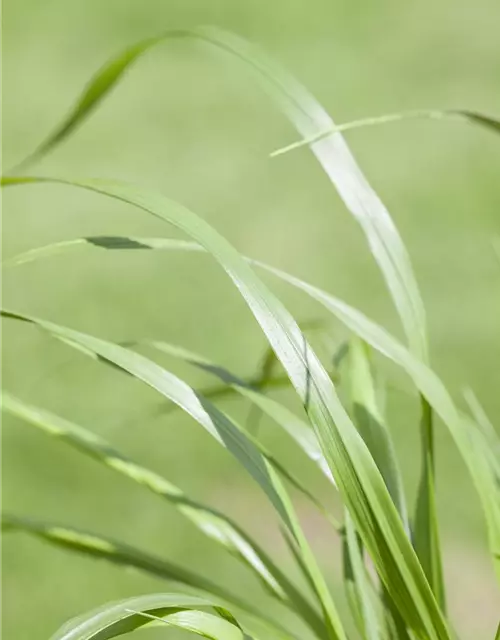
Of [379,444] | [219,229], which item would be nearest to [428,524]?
[379,444]

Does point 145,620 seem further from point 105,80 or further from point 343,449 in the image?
point 105,80

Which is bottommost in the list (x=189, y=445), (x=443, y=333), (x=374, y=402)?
(x=374, y=402)

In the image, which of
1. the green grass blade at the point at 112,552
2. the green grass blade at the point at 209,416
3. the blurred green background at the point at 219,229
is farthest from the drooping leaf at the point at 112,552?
the blurred green background at the point at 219,229

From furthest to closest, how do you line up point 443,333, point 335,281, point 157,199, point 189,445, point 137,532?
point 335,281
point 443,333
point 189,445
point 137,532
point 157,199

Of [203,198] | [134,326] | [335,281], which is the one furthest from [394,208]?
[134,326]

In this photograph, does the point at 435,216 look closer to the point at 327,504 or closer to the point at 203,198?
the point at 203,198

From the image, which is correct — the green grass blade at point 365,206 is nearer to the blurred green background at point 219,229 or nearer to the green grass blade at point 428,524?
the green grass blade at point 428,524

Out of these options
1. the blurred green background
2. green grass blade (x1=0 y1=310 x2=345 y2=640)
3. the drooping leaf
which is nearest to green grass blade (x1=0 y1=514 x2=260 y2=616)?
the drooping leaf
